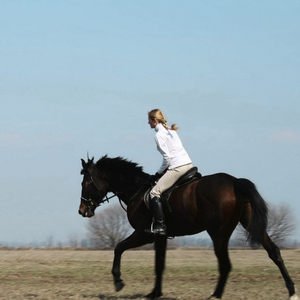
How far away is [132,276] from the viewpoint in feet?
46.8

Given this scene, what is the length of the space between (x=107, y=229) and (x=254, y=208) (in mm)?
23099

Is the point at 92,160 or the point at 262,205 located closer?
the point at 262,205

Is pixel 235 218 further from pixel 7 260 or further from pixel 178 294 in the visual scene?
pixel 7 260

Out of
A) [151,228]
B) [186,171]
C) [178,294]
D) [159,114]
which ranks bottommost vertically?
[178,294]

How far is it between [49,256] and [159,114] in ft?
Result: 34.4

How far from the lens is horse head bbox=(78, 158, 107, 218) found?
38.9 ft

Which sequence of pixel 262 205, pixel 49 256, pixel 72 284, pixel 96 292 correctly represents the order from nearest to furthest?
pixel 262 205, pixel 96 292, pixel 72 284, pixel 49 256

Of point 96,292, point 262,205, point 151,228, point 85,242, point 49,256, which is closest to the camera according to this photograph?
point 262,205

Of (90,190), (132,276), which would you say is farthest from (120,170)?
(132,276)

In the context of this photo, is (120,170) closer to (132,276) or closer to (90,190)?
(90,190)

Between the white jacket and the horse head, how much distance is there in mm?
1650

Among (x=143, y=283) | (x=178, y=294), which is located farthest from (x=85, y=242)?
(x=178, y=294)

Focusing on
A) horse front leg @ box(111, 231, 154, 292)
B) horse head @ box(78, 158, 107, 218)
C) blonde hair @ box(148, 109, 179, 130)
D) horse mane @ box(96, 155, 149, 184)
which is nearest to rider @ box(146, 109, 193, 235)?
blonde hair @ box(148, 109, 179, 130)

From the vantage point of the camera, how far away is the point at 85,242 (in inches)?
1325
